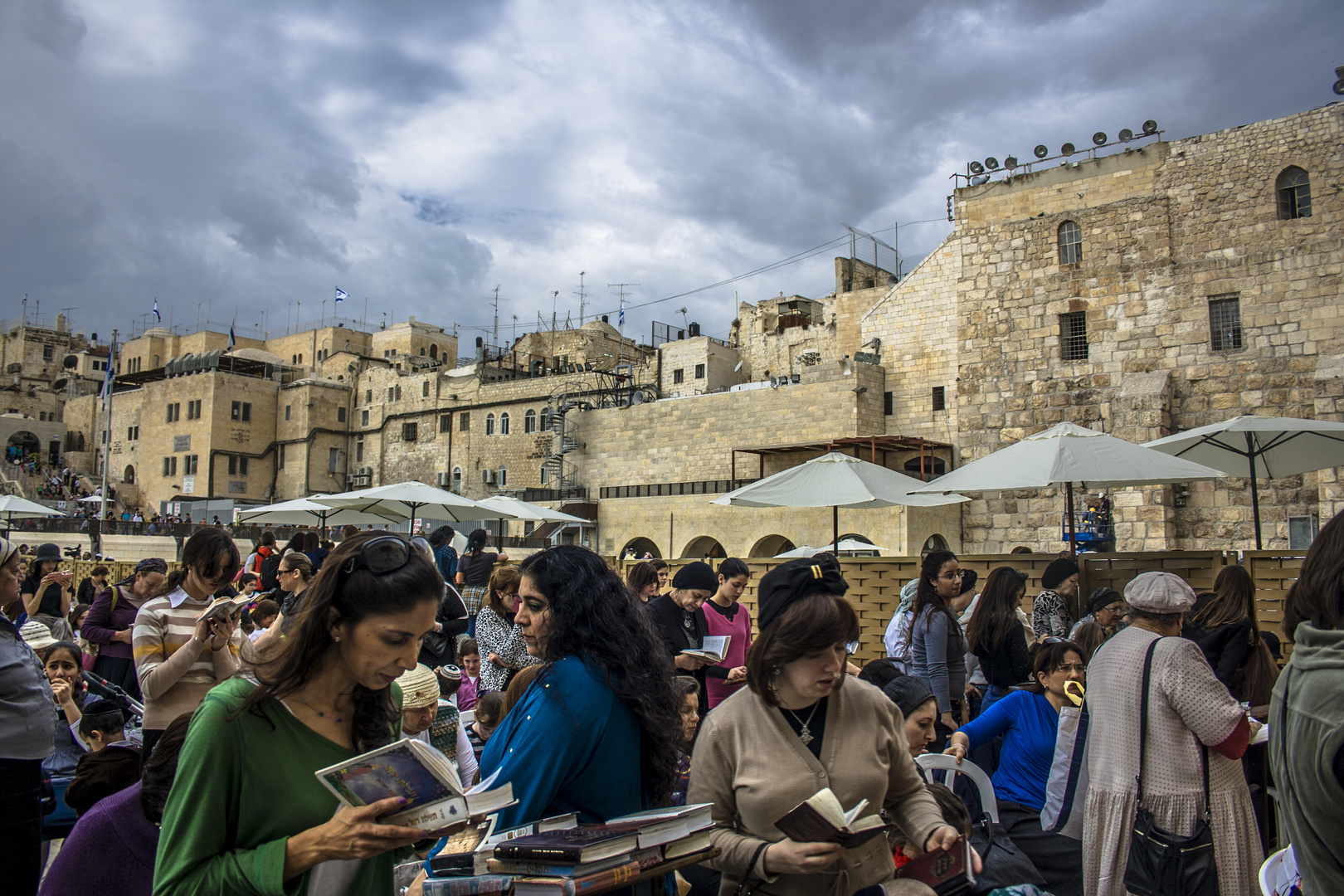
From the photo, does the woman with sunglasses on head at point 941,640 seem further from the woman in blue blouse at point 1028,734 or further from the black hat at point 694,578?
the black hat at point 694,578

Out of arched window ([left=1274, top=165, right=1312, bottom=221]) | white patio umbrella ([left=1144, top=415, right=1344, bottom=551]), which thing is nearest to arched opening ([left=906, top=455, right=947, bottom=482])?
arched window ([left=1274, top=165, right=1312, bottom=221])

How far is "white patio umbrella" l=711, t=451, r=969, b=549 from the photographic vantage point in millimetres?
9438

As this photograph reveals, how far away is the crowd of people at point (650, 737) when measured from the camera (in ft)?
5.88

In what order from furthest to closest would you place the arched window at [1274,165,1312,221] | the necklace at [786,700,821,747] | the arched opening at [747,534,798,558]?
1. the arched opening at [747,534,798,558]
2. the arched window at [1274,165,1312,221]
3. the necklace at [786,700,821,747]

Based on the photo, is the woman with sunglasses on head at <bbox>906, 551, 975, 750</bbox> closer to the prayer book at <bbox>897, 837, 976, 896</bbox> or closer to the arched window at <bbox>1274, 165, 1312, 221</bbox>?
the prayer book at <bbox>897, 837, 976, 896</bbox>

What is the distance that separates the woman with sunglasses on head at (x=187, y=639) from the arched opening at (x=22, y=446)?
5561 centimetres

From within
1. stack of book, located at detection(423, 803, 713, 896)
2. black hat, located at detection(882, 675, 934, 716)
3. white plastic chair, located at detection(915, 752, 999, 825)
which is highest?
black hat, located at detection(882, 675, 934, 716)

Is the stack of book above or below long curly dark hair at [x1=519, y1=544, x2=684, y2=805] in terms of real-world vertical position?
below

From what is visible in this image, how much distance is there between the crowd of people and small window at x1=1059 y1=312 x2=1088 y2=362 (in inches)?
724

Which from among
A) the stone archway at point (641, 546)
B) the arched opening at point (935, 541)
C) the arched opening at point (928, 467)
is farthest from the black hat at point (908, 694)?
the stone archway at point (641, 546)

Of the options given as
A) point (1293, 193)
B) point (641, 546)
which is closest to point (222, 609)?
point (1293, 193)

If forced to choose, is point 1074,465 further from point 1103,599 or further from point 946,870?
point 946,870

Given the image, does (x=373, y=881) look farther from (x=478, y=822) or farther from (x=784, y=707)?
(x=784, y=707)

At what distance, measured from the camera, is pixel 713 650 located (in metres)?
4.83
